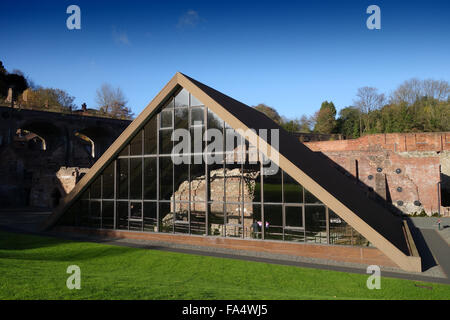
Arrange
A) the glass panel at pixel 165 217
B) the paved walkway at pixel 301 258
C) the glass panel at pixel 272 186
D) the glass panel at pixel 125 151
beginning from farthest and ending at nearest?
the glass panel at pixel 125 151, the glass panel at pixel 165 217, the glass panel at pixel 272 186, the paved walkway at pixel 301 258

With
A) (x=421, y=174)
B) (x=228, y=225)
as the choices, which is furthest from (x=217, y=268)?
(x=421, y=174)

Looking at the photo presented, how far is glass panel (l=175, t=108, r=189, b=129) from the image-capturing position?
14.6 m

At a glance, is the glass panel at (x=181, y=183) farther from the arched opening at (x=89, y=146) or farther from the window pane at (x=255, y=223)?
the arched opening at (x=89, y=146)

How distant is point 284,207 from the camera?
12391mm

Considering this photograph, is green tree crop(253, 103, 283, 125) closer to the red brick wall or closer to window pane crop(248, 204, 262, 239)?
the red brick wall

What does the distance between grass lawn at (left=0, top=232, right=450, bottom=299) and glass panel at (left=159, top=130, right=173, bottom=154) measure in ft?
15.7

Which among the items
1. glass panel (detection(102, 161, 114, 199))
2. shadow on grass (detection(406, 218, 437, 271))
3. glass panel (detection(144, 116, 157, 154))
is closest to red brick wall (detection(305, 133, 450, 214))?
shadow on grass (detection(406, 218, 437, 271))

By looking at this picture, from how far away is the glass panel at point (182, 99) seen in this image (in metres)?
14.6

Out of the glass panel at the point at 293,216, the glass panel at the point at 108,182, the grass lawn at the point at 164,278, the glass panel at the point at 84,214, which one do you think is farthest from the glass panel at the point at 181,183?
the glass panel at the point at 84,214

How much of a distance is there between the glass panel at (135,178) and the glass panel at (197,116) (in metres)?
3.48

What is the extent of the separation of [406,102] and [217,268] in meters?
57.6

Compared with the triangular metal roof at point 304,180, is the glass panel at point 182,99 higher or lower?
higher

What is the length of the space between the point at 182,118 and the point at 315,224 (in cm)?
756
